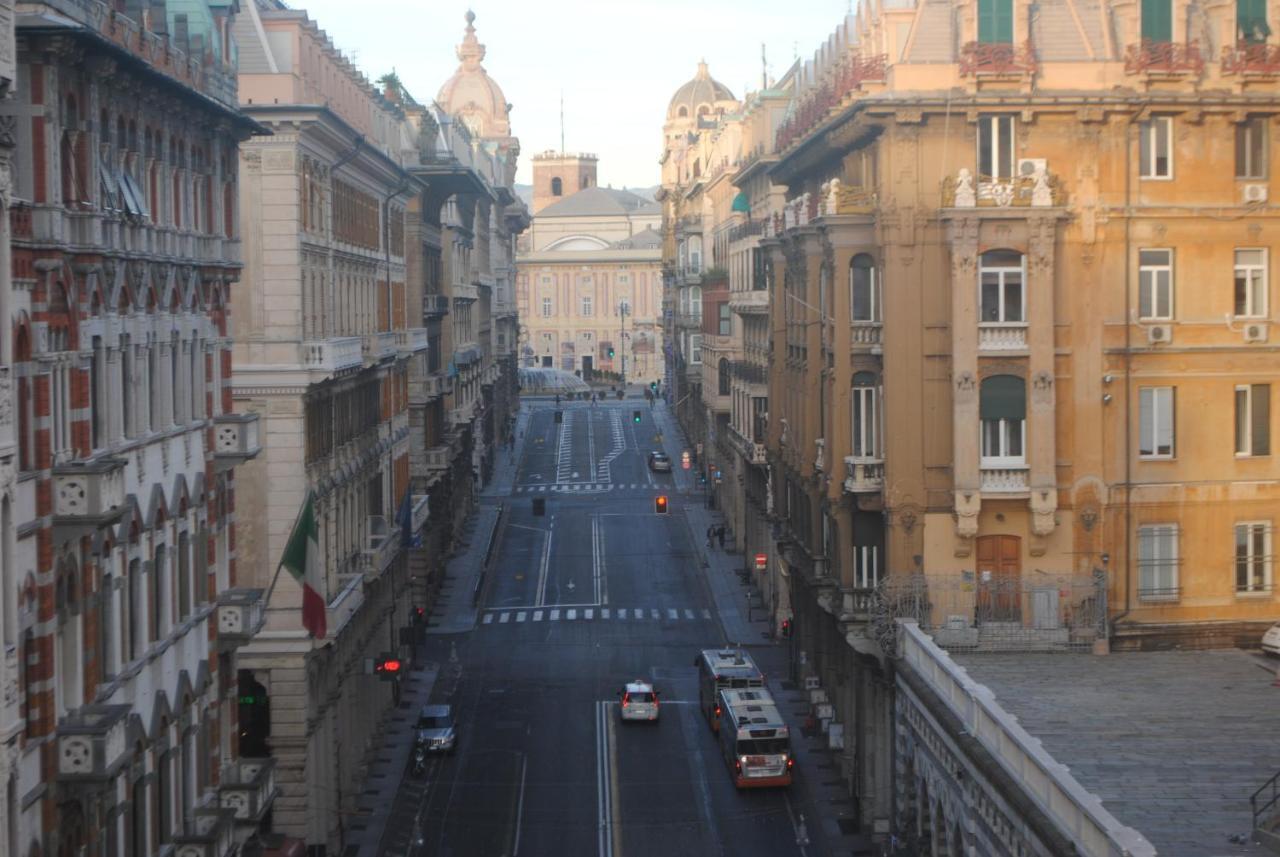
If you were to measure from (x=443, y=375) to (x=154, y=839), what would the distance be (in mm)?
58757

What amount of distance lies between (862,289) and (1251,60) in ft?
35.9

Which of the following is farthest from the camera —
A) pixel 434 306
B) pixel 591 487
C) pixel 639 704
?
pixel 591 487

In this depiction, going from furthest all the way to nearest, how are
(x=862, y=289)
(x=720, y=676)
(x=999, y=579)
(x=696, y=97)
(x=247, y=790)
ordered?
(x=696, y=97)
(x=720, y=676)
(x=862, y=289)
(x=999, y=579)
(x=247, y=790)

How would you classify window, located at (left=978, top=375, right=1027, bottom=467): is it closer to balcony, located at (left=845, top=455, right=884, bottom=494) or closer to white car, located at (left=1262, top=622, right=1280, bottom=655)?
balcony, located at (left=845, top=455, right=884, bottom=494)

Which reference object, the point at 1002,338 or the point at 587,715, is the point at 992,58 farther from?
the point at 587,715

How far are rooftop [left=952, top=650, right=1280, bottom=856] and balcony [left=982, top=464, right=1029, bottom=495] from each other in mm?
4749

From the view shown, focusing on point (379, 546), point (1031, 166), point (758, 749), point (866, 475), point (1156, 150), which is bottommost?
point (758, 749)

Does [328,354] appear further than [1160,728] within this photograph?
Yes

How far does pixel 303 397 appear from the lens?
4931 cm

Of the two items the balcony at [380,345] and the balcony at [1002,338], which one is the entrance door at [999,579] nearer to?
the balcony at [1002,338]

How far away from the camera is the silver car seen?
60094mm

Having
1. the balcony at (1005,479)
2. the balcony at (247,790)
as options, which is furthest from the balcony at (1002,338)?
the balcony at (247,790)

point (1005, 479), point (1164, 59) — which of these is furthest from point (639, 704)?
point (1164, 59)

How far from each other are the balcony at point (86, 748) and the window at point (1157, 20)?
30.2 m
